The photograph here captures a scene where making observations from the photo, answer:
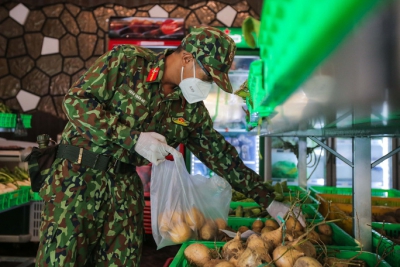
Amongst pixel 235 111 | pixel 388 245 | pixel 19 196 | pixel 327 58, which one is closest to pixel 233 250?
pixel 388 245

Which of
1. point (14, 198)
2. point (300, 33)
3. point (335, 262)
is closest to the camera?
point (300, 33)

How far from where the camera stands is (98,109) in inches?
56.7

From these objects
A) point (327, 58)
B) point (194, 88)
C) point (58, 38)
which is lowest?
point (327, 58)

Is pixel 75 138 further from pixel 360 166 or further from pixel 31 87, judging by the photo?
pixel 31 87

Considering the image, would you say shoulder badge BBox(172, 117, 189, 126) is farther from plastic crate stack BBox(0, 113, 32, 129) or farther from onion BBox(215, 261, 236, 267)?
plastic crate stack BBox(0, 113, 32, 129)

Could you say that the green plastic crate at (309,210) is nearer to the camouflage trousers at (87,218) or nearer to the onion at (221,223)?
the onion at (221,223)

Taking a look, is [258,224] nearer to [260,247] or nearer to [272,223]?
[272,223]

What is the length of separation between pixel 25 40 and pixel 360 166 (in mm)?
4585

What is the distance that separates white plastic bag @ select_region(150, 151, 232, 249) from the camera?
68.0 inches

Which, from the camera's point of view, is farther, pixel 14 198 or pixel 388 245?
pixel 14 198

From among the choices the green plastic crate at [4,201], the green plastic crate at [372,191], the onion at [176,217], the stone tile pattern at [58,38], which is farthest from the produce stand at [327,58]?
the stone tile pattern at [58,38]

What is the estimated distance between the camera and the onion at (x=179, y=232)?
1727mm

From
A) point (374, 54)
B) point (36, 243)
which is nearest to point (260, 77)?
point (374, 54)

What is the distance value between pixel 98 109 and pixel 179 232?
682mm
